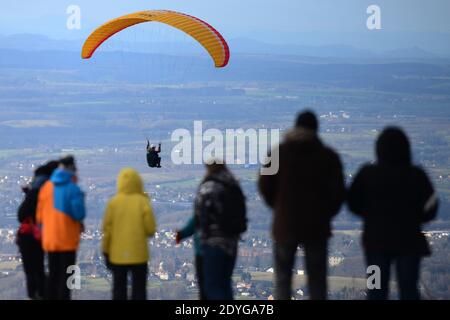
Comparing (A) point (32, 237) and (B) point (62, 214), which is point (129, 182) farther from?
(A) point (32, 237)

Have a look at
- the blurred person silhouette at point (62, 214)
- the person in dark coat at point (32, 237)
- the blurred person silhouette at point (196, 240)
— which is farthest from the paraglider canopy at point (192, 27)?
the blurred person silhouette at point (196, 240)

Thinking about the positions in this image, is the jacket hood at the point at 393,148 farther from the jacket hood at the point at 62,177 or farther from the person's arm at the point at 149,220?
the jacket hood at the point at 62,177

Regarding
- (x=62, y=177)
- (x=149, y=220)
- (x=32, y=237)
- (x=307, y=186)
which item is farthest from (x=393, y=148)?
(x=32, y=237)

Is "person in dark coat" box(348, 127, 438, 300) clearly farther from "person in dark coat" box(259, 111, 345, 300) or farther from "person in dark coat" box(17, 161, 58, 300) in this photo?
"person in dark coat" box(17, 161, 58, 300)

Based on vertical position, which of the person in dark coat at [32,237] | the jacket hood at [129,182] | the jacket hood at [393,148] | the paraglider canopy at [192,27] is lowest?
the person in dark coat at [32,237]

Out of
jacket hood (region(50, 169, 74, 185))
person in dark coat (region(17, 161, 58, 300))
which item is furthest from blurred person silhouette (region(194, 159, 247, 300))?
person in dark coat (region(17, 161, 58, 300))

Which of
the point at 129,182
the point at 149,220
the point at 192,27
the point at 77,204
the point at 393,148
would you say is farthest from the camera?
the point at 192,27

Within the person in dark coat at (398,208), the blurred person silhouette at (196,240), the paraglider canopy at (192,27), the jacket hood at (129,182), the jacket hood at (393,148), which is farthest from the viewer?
the paraglider canopy at (192,27)
